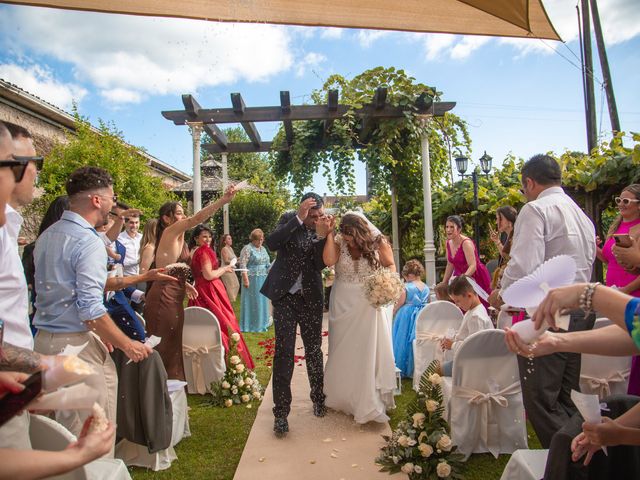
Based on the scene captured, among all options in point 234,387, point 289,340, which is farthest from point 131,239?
point 289,340

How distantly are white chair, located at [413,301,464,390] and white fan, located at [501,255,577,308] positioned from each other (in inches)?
142

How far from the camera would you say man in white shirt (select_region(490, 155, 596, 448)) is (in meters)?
2.92

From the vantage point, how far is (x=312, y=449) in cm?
399

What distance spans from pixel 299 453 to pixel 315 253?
1751 millimetres

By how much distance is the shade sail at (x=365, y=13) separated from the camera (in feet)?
9.89

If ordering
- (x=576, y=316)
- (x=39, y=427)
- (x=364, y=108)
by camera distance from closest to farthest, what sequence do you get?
1. (x=39, y=427)
2. (x=576, y=316)
3. (x=364, y=108)

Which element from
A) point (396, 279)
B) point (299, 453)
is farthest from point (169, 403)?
point (396, 279)

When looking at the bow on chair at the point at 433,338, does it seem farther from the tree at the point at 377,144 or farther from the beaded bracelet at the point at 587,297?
the tree at the point at 377,144

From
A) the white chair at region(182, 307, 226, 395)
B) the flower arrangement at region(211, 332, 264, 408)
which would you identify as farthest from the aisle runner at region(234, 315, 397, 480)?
the white chair at region(182, 307, 226, 395)

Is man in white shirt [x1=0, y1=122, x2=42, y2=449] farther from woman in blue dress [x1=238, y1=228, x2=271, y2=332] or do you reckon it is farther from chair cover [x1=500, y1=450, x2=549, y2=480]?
woman in blue dress [x1=238, y1=228, x2=271, y2=332]

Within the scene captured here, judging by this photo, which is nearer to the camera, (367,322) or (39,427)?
(39,427)

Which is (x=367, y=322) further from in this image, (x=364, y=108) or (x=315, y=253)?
(x=364, y=108)

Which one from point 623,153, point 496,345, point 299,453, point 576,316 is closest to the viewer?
point 576,316

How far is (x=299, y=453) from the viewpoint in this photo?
393 centimetres
